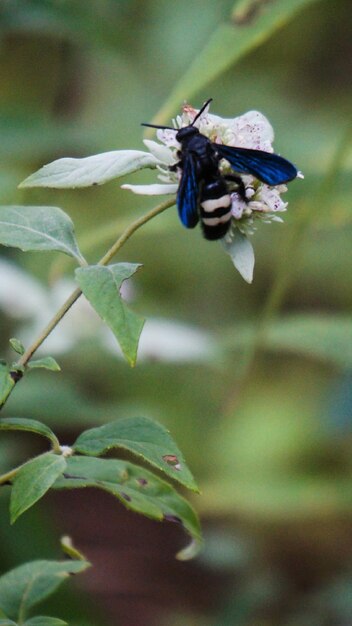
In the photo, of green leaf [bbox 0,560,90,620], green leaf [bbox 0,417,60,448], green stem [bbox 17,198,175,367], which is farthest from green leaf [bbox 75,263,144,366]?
green leaf [bbox 0,560,90,620]

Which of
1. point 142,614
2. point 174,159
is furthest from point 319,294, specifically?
point 174,159

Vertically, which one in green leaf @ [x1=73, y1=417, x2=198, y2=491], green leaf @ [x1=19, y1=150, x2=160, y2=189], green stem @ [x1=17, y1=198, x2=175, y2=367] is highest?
green leaf @ [x1=19, y1=150, x2=160, y2=189]

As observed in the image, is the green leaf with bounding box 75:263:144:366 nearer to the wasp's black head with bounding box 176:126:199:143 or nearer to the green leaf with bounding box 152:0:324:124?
the wasp's black head with bounding box 176:126:199:143

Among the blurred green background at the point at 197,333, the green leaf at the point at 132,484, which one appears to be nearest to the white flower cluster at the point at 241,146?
the green leaf at the point at 132,484

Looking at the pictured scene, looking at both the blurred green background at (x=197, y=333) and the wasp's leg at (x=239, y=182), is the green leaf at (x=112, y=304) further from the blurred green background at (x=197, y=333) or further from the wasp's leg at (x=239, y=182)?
the blurred green background at (x=197, y=333)

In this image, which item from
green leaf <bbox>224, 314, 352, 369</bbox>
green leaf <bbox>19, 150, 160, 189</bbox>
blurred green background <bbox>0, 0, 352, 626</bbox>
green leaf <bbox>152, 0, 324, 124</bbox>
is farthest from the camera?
blurred green background <bbox>0, 0, 352, 626</bbox>

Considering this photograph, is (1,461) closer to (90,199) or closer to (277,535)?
(277,535)
